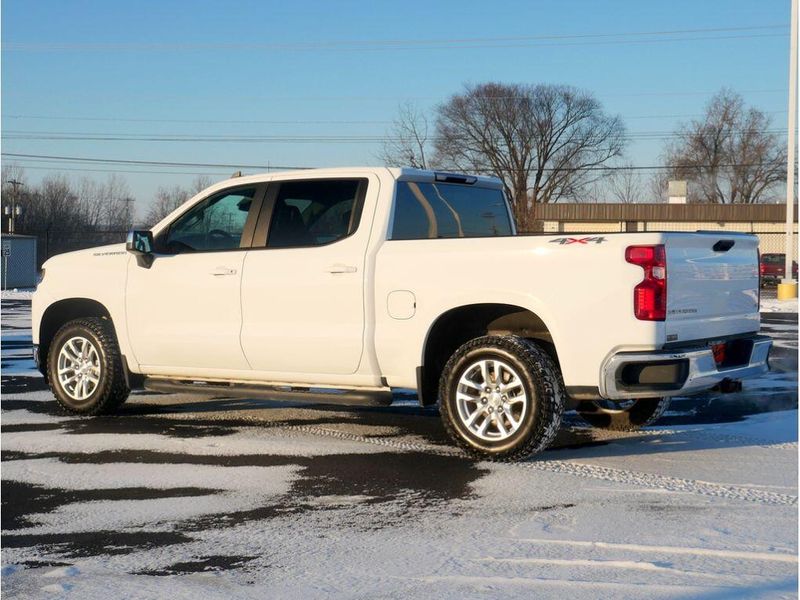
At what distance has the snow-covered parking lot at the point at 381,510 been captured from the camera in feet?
14.9

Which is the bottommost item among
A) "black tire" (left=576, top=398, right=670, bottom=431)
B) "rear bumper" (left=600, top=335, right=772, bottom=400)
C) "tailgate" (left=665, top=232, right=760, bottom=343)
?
"black tire" (left=576, top=398, right=670, bottom=431)

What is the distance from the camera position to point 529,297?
23.5 ft

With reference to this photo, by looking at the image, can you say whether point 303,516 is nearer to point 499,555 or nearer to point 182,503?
point 182,503

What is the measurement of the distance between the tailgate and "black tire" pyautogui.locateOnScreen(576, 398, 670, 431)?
41.3 inches

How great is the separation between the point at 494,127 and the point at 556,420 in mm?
67913

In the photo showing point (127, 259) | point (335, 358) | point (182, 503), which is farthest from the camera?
point (127, 259)

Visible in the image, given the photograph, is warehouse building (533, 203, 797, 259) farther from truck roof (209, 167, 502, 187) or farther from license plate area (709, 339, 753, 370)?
license plate area (709, 339, 753, 370)

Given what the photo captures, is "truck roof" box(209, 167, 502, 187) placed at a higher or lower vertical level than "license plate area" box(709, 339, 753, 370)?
higher

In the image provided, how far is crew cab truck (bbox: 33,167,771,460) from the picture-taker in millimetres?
6930

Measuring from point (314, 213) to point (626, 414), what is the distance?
2.94 m

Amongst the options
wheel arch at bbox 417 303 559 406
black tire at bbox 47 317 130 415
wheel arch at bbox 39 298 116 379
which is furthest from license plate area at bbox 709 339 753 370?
wheel arch at bbox 39 298 116 379

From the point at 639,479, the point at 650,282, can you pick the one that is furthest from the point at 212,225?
the point at 639,479

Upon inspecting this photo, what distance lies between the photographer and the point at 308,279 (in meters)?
8.06

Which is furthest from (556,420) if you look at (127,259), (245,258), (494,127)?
(494,127)
